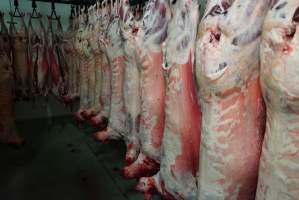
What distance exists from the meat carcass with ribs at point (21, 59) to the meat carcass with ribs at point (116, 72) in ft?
7.60

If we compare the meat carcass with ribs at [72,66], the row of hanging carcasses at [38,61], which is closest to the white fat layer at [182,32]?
the meat carcass with ribs at [72,66]

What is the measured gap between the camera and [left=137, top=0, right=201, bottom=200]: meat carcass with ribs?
145 cm

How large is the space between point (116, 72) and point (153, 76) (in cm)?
77

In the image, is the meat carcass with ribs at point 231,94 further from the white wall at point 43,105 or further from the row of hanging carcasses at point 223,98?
the white wall at point 43,105

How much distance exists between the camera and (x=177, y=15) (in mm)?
1519

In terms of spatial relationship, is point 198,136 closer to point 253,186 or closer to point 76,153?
point 253,186

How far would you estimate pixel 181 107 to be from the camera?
1.48 meters

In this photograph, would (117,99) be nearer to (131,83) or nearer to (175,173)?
(131,83)

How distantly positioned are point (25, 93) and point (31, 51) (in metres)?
0.58

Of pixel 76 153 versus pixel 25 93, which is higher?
pixel 25 93

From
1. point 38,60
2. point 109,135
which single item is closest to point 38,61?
point 38,60

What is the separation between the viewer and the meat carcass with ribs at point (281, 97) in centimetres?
90

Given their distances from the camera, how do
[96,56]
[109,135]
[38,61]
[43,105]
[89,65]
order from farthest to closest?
1. [43,105]
2. [38,61]
3. [89,65]
4. [96,56]
5. [109,135]

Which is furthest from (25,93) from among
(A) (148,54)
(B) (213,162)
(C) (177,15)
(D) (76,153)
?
(B) (213,162)
